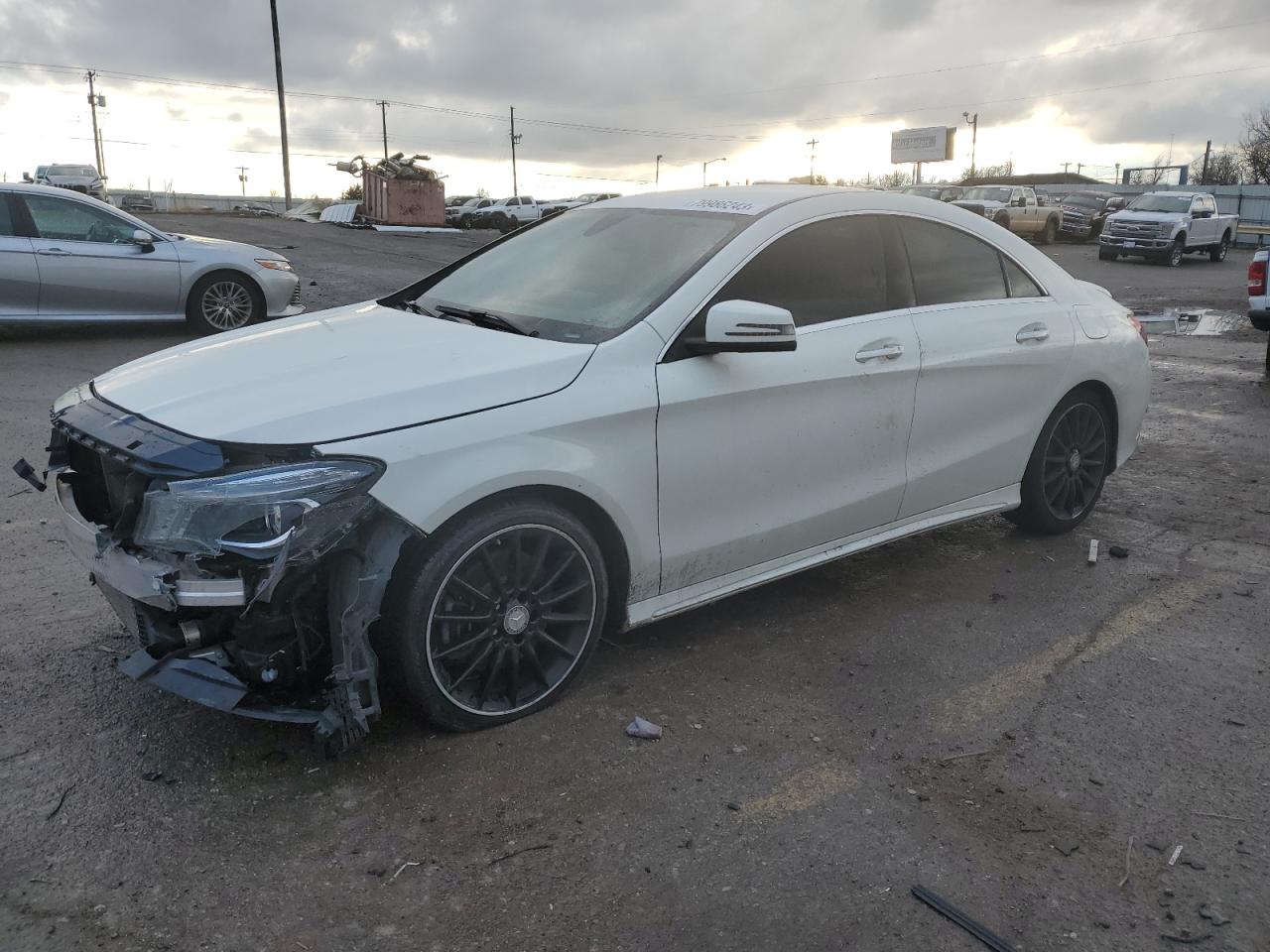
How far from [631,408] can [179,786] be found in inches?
70.9

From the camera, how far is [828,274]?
4.23m

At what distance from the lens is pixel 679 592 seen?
3834mm

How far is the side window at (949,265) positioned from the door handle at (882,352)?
0.33 metres

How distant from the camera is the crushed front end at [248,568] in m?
2.90

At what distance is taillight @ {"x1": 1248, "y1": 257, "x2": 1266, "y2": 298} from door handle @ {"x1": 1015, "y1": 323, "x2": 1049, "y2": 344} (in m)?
7.14

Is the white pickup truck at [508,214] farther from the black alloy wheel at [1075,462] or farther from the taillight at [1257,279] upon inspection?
the black alloy wheel at [1075,462]

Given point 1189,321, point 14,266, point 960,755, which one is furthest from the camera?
point 1189,321

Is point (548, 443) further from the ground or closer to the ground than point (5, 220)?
closer to the ground

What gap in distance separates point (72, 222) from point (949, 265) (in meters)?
8.89

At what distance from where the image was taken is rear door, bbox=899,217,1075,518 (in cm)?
452

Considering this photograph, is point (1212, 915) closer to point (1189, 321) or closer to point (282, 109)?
point (1189, 321)

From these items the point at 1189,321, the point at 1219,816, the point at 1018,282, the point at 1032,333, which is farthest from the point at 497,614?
the point at 1189,321

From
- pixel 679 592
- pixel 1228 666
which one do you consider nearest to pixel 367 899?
pixel 679 592

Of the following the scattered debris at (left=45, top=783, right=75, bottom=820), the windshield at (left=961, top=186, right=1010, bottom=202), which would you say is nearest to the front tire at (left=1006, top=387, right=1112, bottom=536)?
the scattered debris at (left=45, top=783, right=75, bottom=820)
